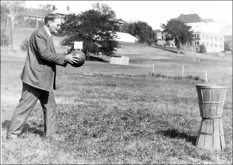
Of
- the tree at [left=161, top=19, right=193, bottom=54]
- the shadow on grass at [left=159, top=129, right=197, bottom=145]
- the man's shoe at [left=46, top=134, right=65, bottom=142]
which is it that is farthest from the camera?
the tree at [left=161, top=19, right=193, bottom=54]

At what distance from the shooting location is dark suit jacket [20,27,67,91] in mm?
5422

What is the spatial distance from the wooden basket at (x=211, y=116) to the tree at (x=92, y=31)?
127 feet

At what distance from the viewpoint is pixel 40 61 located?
219 inches

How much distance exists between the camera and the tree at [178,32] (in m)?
94.1

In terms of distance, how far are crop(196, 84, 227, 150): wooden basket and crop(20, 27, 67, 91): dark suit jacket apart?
2.79 metres

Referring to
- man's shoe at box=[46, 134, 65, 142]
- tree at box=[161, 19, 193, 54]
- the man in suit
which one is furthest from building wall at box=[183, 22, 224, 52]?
the man in suit

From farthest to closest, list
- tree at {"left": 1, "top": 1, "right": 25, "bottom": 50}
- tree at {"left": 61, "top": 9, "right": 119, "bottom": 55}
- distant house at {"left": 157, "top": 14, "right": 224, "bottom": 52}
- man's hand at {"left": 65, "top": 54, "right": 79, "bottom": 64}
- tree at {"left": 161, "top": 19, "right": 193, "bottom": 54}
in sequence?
distant house at {"left": 157, "top": 14, "right": 224, "bottom": 52}
tree at {"left": 161, "top": 19, "right": 193, "bottom": 54}
tree at {"left": 1, "top": 1, "right": 25, "bottom": 50}
tree at {"left": 61, "top": 9, "right": 119, "bottom": 55}
man's hand at {"left": 65, "top": 54, "right": 79, "bottom": 64}

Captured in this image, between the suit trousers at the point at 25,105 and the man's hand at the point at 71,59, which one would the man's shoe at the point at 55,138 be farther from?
the man's hand at the point at 71,59

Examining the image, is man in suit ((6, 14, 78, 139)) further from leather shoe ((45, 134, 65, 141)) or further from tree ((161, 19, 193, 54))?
tree ((161, 19, 193, 54))

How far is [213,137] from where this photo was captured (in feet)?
20.3

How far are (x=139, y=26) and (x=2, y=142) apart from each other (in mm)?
89055

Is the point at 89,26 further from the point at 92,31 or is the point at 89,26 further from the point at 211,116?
the point at 211,116

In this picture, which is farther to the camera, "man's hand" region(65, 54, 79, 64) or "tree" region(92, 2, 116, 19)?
"tree" region(92, 2, 116, 19)

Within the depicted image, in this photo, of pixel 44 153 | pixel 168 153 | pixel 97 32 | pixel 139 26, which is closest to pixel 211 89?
pixel 168 153
